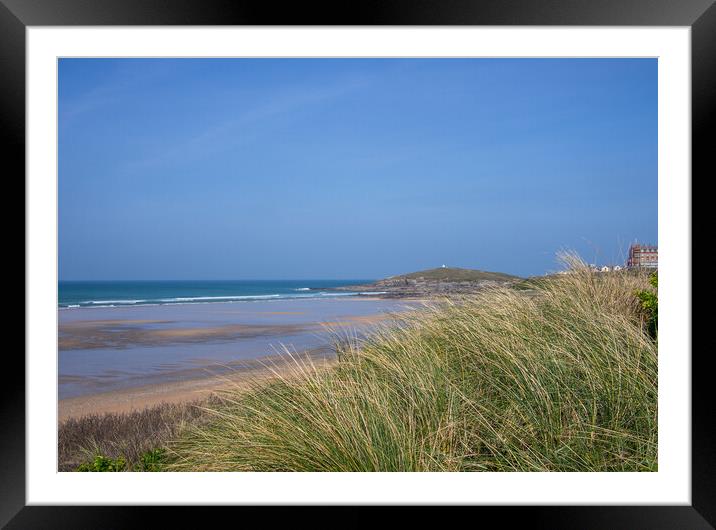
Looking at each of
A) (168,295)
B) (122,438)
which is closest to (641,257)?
(122,438)

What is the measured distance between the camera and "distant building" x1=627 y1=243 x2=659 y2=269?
5910 mm

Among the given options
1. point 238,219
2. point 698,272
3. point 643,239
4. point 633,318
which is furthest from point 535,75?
point 698,272

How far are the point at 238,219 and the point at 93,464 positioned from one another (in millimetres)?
27367

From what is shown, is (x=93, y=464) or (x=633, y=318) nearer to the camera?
(x=93, y=464)

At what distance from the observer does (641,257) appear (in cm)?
602

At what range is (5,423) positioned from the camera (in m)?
1.87

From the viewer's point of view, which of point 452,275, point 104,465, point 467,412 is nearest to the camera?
point 467,412

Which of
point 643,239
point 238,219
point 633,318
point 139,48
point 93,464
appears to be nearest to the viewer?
point 139,48

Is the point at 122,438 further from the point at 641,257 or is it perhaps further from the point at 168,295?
the point at 168,295

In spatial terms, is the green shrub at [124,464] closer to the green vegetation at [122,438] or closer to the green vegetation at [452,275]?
the green vegetation at [122,438]

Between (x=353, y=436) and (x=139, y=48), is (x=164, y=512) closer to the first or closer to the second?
(x=353, y=436)

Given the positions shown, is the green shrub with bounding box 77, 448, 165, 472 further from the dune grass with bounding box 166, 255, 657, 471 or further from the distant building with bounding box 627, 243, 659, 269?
the distant building with bounding box 627, 243, 659, 269

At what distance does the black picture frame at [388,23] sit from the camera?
187 centimetres

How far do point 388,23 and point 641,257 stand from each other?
514cm
